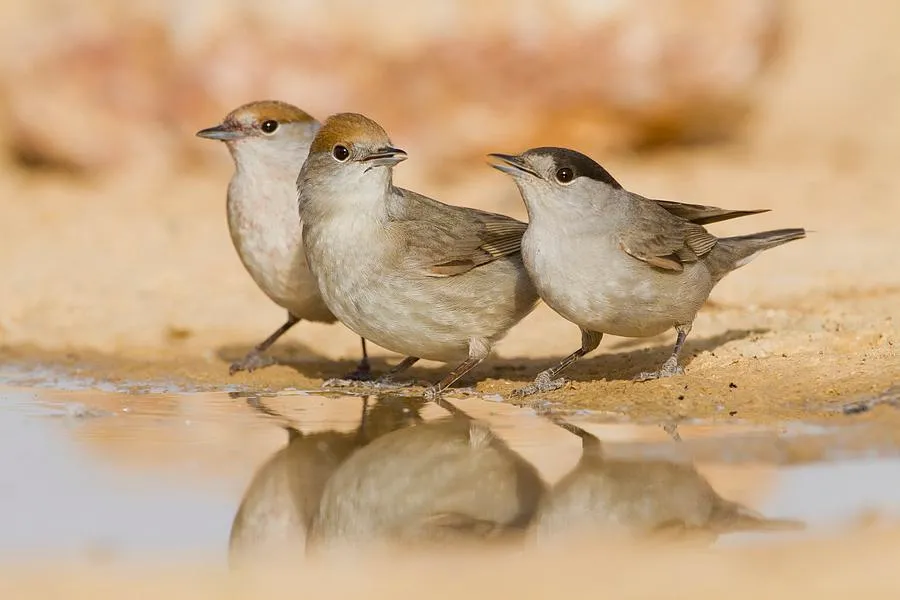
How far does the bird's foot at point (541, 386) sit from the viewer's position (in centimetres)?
645

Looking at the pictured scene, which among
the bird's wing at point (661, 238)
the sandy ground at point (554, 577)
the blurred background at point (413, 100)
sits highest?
the blurred background at point (413, 100)

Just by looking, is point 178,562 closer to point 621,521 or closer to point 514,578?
point 514,578

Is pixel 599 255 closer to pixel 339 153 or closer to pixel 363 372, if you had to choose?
pixel 339 153

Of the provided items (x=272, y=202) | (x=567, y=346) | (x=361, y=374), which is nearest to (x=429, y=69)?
(x=567, y=346)

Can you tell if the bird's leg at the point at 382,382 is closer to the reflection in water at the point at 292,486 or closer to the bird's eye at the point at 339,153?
the reflection in water at the point at 292,486

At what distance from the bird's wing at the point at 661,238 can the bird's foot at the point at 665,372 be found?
18.5 inches

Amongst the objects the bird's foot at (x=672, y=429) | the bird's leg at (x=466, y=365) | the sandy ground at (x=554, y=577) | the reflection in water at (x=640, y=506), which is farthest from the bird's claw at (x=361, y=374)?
the sandy ground at (x=554, y=577)

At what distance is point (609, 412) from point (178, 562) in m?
2.47

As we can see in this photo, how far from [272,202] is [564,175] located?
1.60 metres

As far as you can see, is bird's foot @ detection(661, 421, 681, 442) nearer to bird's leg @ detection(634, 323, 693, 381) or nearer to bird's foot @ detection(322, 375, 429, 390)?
bird's leg @ detection(634, 323, 693, 381)

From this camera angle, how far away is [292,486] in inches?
188

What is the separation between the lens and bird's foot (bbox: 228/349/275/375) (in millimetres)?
7389

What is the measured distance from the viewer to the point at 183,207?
10.9 meters

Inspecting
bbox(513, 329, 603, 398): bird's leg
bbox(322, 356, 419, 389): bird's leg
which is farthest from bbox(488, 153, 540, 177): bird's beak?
bbox(322, 356, 419, 389): bird's leg
